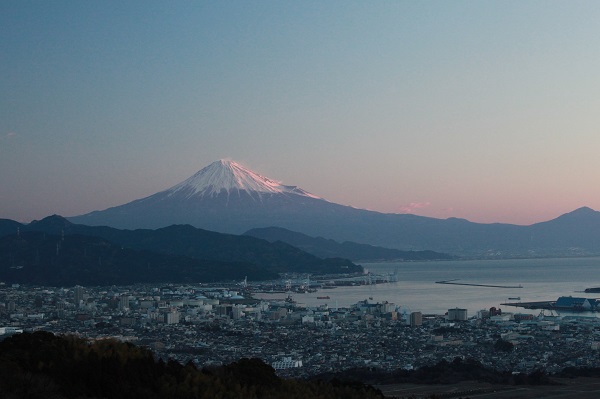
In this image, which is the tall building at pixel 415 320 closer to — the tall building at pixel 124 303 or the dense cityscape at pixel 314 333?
the dense cityscape at pixel 314 333

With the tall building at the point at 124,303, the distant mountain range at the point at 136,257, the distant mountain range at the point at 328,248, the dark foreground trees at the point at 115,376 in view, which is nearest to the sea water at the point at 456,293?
the tall building at the point at 124,303

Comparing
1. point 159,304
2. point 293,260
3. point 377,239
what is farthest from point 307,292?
point 377,239

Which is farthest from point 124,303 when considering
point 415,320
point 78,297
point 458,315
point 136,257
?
point 136,257

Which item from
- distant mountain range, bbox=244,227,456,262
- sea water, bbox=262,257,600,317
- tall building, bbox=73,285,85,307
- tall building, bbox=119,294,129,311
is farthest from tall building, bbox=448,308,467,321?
distant mountain range, bbox=244,227,456,262

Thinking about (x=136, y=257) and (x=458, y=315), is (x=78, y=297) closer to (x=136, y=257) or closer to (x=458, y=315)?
(x=458, y=315)

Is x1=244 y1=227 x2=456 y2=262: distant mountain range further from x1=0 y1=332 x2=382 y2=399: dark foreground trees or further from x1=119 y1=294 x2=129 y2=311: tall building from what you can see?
x1=0 y1=332 x2=382 y2=399: dark foreground trees

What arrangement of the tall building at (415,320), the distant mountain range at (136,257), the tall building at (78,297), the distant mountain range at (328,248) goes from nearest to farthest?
1. the tall building at (415,320)
2. the tall building at (78,297)
3. the distant mountain range at (136,257)
4. the distant mountain range at (328,248)
